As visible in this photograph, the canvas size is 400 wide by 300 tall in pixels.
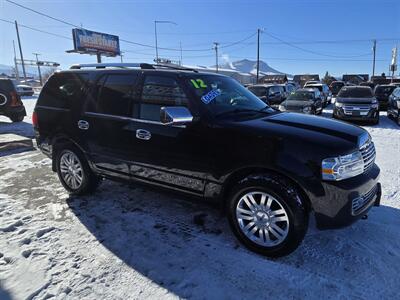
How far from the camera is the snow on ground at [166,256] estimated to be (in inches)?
100

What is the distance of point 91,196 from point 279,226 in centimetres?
299

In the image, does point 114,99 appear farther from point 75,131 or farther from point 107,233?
point 107,233

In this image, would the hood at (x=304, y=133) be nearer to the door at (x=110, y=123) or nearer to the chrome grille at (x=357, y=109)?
the door at (x=110, y=123)

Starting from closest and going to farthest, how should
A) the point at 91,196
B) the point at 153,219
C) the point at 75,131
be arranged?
the point at 153,219
the point at 75,131
the point at 91,196

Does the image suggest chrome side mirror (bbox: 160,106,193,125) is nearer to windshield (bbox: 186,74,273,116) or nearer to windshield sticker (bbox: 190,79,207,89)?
windshield (bbox: 186,74,273,116)

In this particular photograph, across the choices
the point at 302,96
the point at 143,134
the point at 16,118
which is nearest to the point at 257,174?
the point at 143,134

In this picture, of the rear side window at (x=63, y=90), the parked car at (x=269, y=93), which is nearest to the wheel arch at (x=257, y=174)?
the rear side window at (x=63, y=90)

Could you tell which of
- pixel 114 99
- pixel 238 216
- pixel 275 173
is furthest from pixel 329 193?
pixel 114 99

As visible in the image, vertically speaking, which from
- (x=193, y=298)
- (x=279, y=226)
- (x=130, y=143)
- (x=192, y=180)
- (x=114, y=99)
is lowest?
(x=193, y=298)

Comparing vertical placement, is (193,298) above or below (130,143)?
below

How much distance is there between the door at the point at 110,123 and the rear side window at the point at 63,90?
1.02ft

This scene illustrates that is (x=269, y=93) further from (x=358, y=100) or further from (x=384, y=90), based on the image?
(x=384, y=90)

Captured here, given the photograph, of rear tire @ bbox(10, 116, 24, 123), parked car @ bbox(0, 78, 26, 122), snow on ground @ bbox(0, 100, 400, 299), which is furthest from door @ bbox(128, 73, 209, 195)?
rear tire @ bbox(10, 116, 24, 123)

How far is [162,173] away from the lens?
355 centimetres
